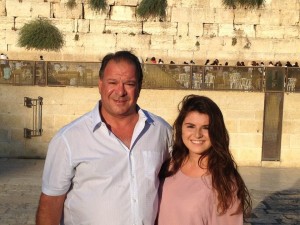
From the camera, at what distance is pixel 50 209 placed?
2578 mm

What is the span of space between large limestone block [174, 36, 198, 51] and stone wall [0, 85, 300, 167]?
389 centimetres

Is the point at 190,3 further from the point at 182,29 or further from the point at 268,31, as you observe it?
the point at 268,31

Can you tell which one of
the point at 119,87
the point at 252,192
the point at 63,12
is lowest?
the point at 252,192

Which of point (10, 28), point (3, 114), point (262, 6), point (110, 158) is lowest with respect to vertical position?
point (3, 114)

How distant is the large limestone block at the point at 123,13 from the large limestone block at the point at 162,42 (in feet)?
2.68

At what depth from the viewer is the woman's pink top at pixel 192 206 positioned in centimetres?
248

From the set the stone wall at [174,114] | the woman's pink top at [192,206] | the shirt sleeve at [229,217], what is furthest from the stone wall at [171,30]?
the shirt sleeve at [229,217]

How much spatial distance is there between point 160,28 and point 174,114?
4383 millimetres

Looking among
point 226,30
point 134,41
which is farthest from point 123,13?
point 226,30

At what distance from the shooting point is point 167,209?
259 centimetres

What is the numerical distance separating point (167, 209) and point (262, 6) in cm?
1151

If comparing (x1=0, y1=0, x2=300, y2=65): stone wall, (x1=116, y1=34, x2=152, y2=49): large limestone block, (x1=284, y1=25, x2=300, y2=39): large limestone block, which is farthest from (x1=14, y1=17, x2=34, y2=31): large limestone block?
(x1=284, y1=25, x2=300, y2=39): large limestone block

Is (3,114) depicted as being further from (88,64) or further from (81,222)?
(81,222)

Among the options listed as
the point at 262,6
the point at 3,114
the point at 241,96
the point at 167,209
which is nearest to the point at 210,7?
the point at 262,6
